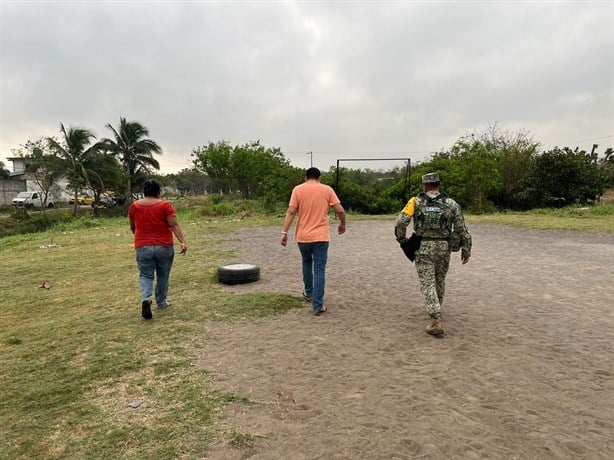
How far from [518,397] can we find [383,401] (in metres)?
0.97

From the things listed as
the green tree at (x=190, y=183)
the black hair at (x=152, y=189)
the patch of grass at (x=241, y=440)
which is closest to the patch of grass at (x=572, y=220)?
the black hair at (x=152, y=189)

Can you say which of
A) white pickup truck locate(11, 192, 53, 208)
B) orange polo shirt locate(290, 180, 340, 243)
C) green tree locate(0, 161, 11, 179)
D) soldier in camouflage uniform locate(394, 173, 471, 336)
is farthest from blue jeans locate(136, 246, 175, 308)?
green tree locate(0, 161, 11, 179)

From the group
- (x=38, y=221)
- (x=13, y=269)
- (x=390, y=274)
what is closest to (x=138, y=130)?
(x=38, y=221)

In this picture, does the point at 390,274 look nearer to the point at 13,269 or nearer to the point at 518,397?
the point at 518,397

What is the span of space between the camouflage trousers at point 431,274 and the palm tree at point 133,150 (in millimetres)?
37769

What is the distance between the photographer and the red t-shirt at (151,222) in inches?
188

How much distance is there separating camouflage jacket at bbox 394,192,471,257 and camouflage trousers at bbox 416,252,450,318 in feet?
0.21

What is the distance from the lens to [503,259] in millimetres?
8641

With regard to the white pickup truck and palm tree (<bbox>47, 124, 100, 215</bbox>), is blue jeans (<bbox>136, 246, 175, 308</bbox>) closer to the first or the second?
palm tree (<bbox>47, 124, 100, 215</bbox>)

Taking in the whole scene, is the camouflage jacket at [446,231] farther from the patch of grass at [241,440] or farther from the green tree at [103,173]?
the green tree at [103,173]

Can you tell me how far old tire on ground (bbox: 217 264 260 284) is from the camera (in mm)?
6438

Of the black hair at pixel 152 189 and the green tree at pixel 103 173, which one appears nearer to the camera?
the black hair at pixel 152 189

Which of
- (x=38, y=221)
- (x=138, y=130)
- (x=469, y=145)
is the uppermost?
(x=138, y=130)

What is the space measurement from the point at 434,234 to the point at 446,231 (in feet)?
0.40
